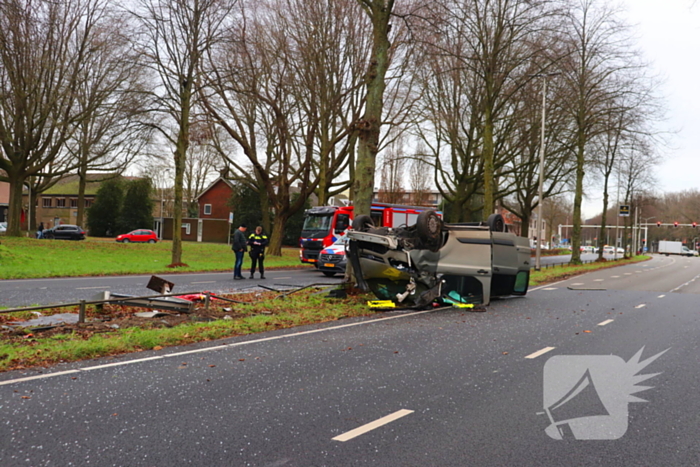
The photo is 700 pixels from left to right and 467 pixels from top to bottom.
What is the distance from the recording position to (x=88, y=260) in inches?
1084

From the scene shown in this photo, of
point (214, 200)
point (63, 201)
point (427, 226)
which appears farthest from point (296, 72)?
point (63, 201)

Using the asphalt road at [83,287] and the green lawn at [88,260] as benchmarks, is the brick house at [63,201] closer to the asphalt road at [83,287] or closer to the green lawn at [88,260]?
the green lawn at [88,260]

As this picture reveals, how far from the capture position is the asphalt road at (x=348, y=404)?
14.0 ft

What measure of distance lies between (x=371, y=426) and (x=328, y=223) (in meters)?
22.0

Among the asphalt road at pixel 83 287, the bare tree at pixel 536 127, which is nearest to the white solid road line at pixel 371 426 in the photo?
the asphalt road at pixel 83 287

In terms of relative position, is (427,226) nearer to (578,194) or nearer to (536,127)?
(536,127)

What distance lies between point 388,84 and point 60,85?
1801cm

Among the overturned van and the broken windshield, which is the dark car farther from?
the overturned van

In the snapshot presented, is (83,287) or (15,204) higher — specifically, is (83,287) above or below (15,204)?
below

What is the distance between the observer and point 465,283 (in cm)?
1360

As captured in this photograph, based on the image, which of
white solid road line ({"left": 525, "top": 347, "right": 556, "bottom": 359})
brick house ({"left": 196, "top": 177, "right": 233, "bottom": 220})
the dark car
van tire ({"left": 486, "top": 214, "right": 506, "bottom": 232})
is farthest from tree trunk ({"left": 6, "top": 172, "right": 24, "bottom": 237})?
white solid road line ({"left": 525, "top": 347, "right": 556, "bottom": 359})

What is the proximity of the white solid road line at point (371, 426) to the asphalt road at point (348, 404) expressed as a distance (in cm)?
2

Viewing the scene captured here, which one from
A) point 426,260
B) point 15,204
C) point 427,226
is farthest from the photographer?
point 15,204

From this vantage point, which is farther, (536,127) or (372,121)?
(536,127)
